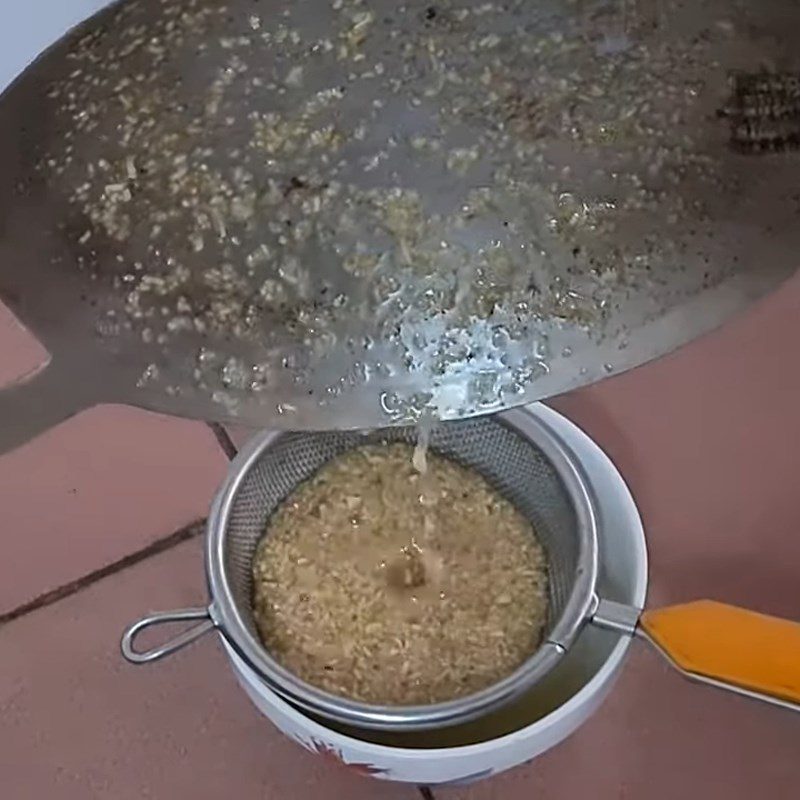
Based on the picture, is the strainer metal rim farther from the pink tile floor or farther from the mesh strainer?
the pink tile floor

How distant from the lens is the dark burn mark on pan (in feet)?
1.25

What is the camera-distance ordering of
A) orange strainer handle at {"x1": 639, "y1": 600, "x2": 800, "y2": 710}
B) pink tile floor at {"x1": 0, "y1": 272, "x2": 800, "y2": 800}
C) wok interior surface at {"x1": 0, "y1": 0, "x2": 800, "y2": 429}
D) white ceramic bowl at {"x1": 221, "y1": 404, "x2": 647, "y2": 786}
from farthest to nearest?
pink tile floor at {"x1": 0, "y1": 272, "x2": 800, "y2": 800}
white ceramic bowl at {"x1": 221, "y1": 404, "x2": 647, "y2": 786}
orange strainer handle at {"x1": 639, "y1": 600, "x2": 800, "y2": 710}
wok interior surface at {"x1": 0, "y1": 0, "x2": 800, "y2": 429}

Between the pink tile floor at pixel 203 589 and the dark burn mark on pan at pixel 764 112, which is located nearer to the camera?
the dark burn mark on pan at pixel 764 112

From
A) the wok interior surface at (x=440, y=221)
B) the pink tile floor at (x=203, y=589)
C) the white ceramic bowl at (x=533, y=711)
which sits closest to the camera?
the wok interior surface at (x=440, y=221)

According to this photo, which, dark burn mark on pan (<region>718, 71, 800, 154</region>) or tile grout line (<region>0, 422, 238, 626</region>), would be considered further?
tile grout line (<region>0, 422, 238, 626</region>)

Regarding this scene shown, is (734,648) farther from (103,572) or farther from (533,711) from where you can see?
(103,572)

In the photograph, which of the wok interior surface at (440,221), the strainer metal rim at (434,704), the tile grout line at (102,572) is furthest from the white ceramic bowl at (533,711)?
the wok interior surface at (440,221)

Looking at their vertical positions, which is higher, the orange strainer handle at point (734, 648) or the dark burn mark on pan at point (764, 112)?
the dark burn mark on pan at point (764, 112)

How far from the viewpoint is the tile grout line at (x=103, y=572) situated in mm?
788

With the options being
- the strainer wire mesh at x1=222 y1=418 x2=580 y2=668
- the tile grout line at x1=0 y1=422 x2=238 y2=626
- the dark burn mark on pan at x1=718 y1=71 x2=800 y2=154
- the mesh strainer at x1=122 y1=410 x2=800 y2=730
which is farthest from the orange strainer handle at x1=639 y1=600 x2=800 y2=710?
the tile grout line at x1=0 y1=422 x2=238 y2=626

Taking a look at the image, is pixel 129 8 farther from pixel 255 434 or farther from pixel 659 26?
pixel 255 434

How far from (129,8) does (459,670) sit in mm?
386

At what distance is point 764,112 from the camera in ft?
1.27

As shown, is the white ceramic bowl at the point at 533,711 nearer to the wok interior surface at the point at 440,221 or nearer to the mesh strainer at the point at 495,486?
the mesh strainer at the point at 495,486
